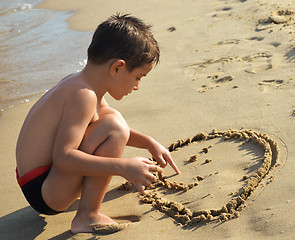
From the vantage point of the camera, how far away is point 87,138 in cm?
234

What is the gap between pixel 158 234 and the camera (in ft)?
7.38

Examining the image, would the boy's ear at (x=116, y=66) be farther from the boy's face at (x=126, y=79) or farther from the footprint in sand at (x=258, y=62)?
the footprint in sand at (x=258, y=62)

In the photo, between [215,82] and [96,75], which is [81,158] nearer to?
[96,75]

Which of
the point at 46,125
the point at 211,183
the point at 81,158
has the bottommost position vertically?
the point at 211,183

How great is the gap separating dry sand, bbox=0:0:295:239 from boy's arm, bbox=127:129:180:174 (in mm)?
151

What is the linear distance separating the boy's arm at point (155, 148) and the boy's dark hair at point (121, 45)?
18.1 inches

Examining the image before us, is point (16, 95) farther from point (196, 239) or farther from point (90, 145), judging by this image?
point (196, 239)

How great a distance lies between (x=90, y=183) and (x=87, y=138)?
0.76 feet

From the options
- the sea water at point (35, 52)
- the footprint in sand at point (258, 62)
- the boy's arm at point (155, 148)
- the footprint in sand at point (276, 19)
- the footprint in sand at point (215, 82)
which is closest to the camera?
the boy's arm at point (155, 148)

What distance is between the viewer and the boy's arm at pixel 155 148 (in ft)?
8.77

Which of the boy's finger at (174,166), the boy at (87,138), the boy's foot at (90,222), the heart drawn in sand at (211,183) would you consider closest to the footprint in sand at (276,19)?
the heart drawn in sand at (211,183)

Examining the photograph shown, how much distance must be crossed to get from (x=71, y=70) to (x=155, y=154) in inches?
96.8

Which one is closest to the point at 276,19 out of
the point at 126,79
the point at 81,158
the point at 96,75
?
the point at 126,79

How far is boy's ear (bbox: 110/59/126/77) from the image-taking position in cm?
239
